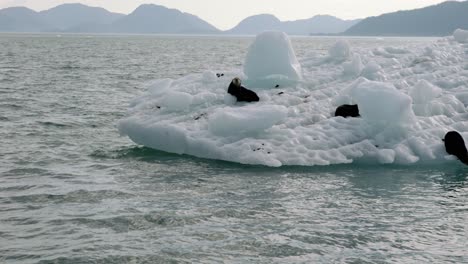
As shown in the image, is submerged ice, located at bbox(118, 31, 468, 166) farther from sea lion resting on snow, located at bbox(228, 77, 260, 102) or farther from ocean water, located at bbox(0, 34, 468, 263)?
ocean water, located at bbox(0, 34, 468, 263)

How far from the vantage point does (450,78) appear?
15516 mm

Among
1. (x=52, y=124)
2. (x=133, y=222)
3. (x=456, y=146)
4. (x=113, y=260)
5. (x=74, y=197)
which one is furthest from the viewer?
(x=52, y=124)

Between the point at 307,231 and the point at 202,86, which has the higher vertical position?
the point at 202,86

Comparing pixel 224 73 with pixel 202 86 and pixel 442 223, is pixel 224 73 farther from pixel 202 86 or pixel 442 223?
pixel 442 223

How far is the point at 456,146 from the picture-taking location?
11961mm

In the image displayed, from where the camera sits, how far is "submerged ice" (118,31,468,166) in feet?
39.1

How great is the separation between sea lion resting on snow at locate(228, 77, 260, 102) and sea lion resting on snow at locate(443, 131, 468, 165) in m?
4.58

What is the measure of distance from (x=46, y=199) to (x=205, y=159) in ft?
12.9

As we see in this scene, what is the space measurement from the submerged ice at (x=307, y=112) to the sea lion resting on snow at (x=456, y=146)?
137 mm

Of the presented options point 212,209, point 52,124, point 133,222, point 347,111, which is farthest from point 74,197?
point 52,124

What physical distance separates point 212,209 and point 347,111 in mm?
5920

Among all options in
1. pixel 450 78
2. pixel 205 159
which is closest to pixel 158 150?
pixel 205 159

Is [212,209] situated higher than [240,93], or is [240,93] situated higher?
[240,93]

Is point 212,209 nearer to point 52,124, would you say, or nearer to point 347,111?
point 347,111
